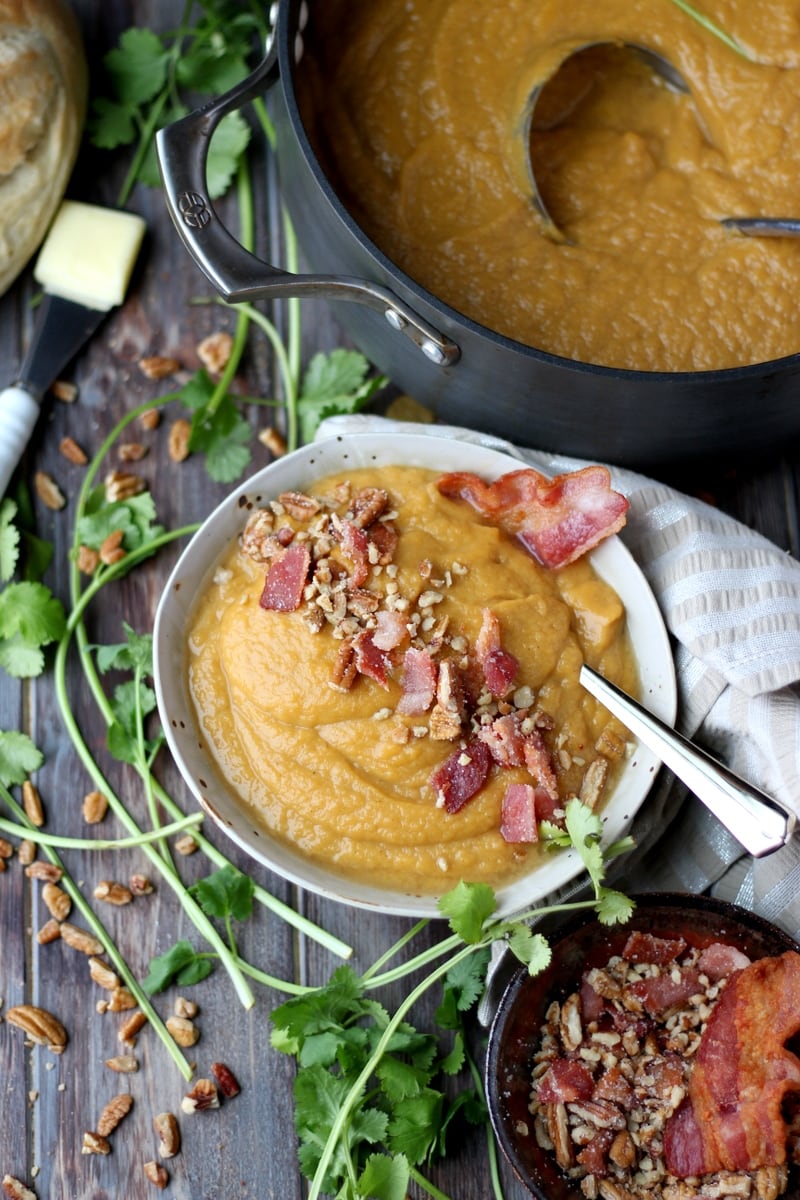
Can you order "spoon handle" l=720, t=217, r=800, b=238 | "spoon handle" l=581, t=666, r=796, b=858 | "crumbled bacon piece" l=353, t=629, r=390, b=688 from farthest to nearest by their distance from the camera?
"spoon handle" l=720, t=217, r=800, b=238 < "crumbled bacon piece" l=353, t=629, r=390, b=688 < "spoon handle" l=581, t=666, r=796, b=858

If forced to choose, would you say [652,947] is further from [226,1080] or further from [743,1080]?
[226,1080]

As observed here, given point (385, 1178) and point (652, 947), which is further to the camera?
point (652, 947)

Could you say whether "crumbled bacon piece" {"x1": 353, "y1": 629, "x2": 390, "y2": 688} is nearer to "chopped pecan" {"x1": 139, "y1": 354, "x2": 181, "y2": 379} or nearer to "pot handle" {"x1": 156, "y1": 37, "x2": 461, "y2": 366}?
"pot handle" {"x1": 156, "y1": 37, "x2": 461, "y2": 366}

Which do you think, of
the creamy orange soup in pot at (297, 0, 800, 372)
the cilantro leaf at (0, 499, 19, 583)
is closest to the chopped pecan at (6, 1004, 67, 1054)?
the cilantro leaf at (0, 499, 19, 583)

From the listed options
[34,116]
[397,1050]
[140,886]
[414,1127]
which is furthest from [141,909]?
[34,116]

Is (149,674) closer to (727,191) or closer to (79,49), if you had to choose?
(79,49)

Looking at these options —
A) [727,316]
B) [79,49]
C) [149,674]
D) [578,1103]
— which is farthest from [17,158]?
[578,1103]
